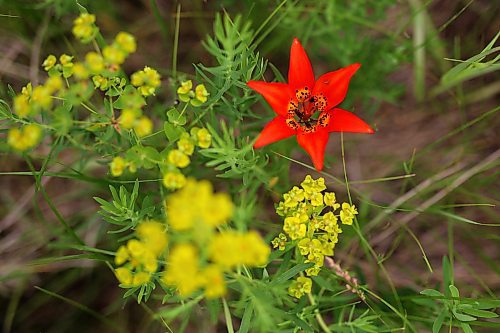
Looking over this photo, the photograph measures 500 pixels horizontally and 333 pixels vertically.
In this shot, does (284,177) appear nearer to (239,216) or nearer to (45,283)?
(239,216)

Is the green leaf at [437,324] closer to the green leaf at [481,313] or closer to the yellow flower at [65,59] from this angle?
the green leaf at [481,313]

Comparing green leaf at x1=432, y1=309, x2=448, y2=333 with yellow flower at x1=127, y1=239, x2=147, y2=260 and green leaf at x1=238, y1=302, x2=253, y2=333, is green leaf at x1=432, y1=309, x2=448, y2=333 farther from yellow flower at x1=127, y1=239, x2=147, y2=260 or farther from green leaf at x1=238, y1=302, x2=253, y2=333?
yellow flower at x1=127, y1=239, x2=147, y2=260

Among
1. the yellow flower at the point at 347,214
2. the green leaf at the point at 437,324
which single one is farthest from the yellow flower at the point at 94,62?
the green leaf at the point at 437,324

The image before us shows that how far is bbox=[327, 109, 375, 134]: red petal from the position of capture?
210cm

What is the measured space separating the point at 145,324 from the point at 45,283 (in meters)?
0.62

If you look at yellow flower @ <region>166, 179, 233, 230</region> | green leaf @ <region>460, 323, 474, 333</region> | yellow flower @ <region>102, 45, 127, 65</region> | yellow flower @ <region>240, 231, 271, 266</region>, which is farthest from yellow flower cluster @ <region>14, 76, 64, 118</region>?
green leaf @ <region>460, 323, 474, 333</region>

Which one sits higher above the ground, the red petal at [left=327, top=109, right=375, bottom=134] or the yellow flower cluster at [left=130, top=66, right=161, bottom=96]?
the yellow flower cluster at [left=130, top=66, right=161, bottom=96]

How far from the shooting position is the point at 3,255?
10.8ft

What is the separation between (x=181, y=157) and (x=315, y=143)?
677mm

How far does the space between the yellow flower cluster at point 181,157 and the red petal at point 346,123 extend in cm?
62

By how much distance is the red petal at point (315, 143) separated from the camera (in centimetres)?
208

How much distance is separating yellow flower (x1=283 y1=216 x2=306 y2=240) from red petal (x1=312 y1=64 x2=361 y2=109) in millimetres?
610

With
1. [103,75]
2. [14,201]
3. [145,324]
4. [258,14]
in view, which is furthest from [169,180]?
[14,201]

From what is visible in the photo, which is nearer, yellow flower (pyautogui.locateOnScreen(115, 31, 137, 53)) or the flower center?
yellow flower (pyautogui.locateOnScreen(115, 31, 137, 53))
